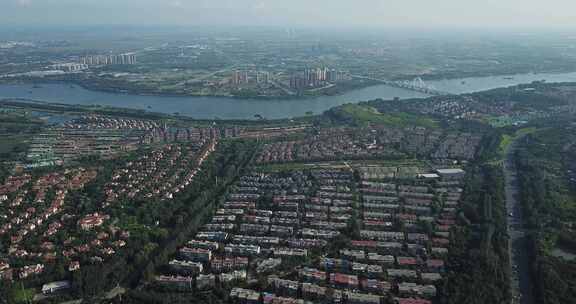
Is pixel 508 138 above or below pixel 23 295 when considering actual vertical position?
above

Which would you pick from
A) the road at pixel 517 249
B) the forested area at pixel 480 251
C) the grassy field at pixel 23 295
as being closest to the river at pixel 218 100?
the road at pixel 517 249

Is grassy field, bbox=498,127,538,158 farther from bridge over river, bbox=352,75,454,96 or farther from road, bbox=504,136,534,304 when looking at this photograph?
bridge over river, bbox=352,75,454,96

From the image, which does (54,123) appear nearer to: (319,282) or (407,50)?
(319,282)

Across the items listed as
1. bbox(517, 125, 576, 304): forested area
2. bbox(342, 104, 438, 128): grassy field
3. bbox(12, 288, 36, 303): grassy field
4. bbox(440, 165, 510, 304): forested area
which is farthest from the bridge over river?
bbox(12, 288, 36, 303): grassy field

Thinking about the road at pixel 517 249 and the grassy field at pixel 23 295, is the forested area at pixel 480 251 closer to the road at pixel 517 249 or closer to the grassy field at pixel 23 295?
the road at pixel 517 249

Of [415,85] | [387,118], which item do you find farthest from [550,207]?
[415,85]

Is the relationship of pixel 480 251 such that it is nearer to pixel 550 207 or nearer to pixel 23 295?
pixel 550 207
